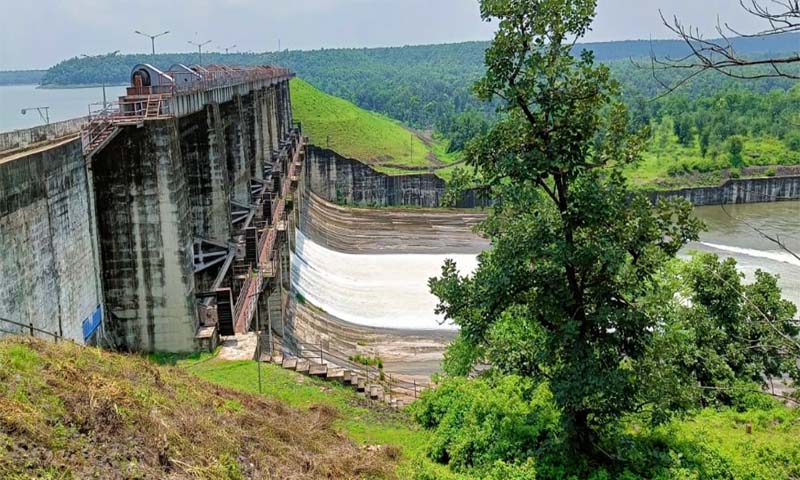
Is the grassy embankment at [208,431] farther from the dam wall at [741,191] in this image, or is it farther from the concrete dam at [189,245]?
the dam wall at [741,191]

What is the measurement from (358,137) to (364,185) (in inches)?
940

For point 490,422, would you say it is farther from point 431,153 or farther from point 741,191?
point 431,153

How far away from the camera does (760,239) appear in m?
57.3

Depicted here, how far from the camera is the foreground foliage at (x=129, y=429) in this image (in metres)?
9.27

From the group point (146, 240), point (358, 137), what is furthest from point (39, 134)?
point (358, 137)

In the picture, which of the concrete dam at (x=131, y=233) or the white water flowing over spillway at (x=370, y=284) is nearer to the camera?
the concrete dam at (x=131, y=233)

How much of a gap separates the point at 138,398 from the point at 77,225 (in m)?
9.85

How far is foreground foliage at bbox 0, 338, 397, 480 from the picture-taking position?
9.27 meters

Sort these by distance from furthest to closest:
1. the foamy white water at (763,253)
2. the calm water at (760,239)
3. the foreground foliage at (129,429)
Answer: the foamy white water at (763,253) < the calm water at (760,239) < the foreground foliage at (129,429)

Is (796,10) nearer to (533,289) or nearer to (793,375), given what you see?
(533,289)

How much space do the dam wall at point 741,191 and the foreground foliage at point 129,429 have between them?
68.8 metres

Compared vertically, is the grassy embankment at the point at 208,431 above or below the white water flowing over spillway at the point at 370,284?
above

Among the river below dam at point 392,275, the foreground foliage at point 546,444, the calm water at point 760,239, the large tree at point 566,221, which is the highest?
the large tree at point 566,221

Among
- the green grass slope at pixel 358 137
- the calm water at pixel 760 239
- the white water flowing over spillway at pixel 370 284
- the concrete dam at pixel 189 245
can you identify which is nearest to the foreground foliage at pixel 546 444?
the concrete dam at pixel 189 245
